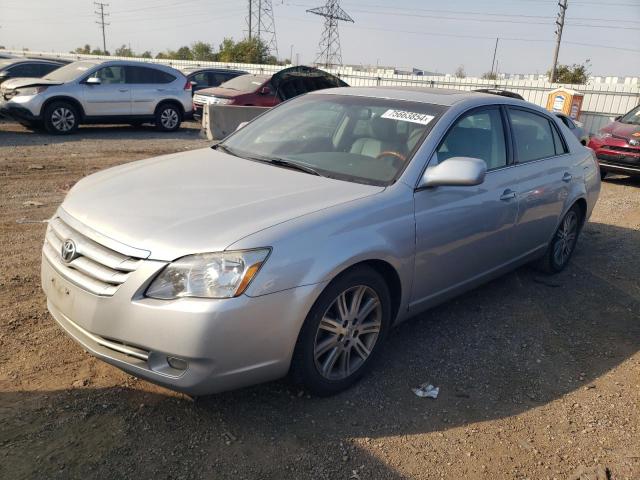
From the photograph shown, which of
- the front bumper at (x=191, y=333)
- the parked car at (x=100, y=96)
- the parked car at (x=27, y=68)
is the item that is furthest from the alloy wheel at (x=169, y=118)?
the front bumper at (x=191, y=333)

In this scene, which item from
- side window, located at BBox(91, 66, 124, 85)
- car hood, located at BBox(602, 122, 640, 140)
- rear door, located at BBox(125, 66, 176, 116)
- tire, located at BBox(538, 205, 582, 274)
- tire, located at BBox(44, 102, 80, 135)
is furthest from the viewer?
rear door, located at BBox(125, 66, 176, 116)

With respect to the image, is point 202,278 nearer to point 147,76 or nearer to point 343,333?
point 343,333

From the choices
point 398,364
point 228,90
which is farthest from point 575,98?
point 398,364

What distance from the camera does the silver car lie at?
98.3 inches

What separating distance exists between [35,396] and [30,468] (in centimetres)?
57

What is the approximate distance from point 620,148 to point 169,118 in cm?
1033

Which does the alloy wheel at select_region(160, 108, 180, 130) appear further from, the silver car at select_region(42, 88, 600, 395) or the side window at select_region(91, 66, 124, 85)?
the silver car at select_region(42, 88, 600, 395)

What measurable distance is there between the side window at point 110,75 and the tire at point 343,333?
11.5m

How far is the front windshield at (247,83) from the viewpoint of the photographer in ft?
46.4

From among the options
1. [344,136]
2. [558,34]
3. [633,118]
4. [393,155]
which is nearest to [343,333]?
[393,155]

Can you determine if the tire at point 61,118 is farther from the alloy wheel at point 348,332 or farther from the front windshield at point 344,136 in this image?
the alloy wheel at point 348,332

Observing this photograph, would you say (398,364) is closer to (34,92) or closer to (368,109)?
(368,109)

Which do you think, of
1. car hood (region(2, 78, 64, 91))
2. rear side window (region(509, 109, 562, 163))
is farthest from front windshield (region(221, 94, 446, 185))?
car hood (region(2, 78, 64, 91))

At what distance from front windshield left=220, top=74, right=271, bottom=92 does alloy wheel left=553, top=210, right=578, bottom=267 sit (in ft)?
33.1
